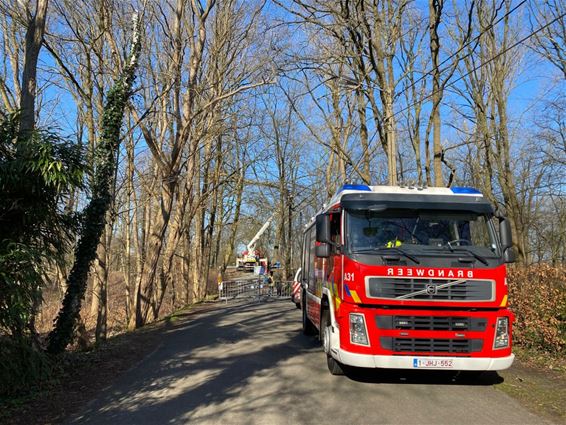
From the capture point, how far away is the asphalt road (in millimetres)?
5629

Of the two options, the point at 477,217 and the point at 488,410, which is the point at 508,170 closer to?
the point at 477,217

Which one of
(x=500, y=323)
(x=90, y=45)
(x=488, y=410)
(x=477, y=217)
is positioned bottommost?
(x=488, y=410)

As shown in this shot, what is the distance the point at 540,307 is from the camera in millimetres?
9219

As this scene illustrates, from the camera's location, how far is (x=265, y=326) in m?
14.3

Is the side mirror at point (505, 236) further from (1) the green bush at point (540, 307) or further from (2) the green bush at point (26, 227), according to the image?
(2) the green bush at point (26, 227)

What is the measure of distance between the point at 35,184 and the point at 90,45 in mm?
8819

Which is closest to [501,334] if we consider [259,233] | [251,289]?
[251,289]

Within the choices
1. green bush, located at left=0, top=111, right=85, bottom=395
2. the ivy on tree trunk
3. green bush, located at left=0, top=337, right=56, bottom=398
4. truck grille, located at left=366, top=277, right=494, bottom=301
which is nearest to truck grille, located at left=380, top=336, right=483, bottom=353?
truck grille, located at left=366, top=277, right=494, bottom=301

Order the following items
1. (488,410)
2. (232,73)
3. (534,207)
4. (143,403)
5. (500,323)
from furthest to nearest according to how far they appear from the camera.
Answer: (534,207)
(232,73)
(500,323)
(143,403)
(488,410)

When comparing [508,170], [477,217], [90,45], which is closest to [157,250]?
[90,45]

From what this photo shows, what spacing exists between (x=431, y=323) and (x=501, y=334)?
3.30ft

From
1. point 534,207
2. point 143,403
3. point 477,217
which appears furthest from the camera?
point 534,207

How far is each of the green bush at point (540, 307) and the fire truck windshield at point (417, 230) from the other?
2865 mm

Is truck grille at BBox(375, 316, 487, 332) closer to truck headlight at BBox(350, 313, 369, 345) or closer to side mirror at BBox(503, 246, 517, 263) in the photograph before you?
truck headlight at BBox(350, 313, 369, 345)
